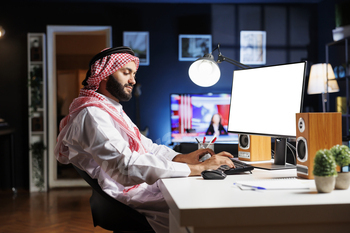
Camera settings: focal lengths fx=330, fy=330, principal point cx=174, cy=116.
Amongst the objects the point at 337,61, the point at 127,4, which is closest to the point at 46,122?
the point at 127,4

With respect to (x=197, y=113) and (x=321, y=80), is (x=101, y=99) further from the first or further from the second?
(x=321, y=80)

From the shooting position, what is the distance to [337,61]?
15.8 ft

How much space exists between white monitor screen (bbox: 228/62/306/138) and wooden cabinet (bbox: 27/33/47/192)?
366cm

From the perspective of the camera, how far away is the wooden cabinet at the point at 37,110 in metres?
4.72

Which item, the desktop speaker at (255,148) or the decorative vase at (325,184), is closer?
the decorative vase at (325,184)

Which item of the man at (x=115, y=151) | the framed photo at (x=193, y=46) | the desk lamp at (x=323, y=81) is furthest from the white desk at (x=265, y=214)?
the framed photo at (x=193, y=46)

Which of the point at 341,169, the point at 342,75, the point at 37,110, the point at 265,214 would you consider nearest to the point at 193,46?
the point at 342,75

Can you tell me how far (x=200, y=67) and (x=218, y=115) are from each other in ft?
9.61

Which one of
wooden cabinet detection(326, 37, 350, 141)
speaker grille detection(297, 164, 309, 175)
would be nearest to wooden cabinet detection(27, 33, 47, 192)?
wooden cabinet detection(326, 37, 350, 141)

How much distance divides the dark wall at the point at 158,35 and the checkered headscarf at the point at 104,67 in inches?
131

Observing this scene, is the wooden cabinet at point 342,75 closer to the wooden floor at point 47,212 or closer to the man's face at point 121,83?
the man's face at point 121,83

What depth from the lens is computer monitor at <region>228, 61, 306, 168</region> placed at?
1.43 metres

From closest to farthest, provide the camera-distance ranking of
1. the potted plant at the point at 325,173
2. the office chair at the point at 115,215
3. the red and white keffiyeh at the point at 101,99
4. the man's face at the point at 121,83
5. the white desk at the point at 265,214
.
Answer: the white desk at the point at 265,214 → the potted plant at the point at 325,173 → the office chair at the point at 115,215 → the red and white keffiyeh at the point at 101,99 → the man's face at the point at 121,83

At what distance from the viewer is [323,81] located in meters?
4.49
